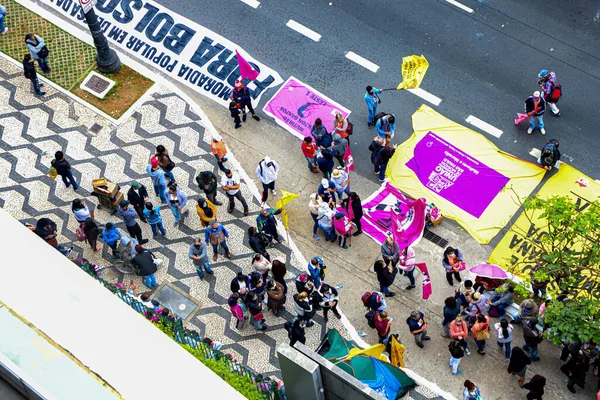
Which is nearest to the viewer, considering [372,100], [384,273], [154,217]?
[384,273]

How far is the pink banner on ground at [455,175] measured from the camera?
2205 centimetres

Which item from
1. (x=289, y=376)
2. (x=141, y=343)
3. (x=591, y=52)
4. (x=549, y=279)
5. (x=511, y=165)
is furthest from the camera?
(x=591, y=52)

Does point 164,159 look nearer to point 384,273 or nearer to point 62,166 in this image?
point 62,166

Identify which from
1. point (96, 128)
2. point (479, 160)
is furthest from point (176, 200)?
point (479, 160)

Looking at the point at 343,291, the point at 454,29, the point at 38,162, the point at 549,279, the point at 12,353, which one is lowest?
the point at 38,162

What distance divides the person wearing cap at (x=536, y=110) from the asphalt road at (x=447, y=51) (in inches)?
11.9

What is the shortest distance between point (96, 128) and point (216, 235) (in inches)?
217

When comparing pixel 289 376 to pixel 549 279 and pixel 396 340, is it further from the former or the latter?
pixel 549 279

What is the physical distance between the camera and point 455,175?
2245cm

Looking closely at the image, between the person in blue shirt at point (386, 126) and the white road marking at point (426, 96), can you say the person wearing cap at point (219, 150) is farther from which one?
the white road marking at point (426, 96)

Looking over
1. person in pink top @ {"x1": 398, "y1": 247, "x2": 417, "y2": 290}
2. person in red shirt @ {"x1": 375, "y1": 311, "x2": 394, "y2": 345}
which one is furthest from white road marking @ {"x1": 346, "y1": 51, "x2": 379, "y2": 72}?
person in red shirt @ {"x1": 375, "y1": 311, "x2": 394, "y2": 345}

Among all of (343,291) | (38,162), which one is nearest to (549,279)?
(343,291)

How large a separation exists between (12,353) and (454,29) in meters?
17.1

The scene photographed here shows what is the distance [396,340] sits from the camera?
736 inches
